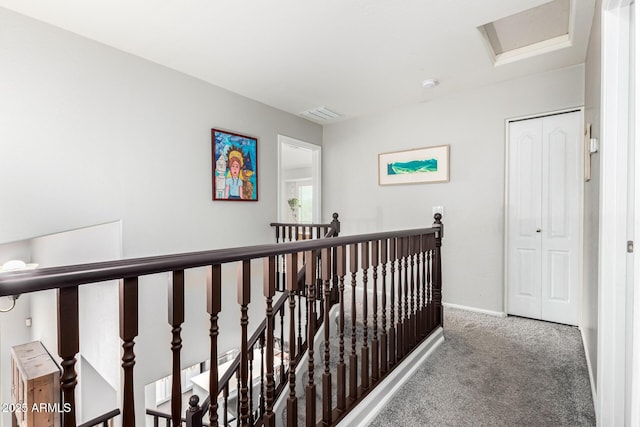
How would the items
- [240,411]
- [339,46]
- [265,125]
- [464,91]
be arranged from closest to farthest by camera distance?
1. [240,411]
2. [339,46]
3. [464,91]
4. [265,125]

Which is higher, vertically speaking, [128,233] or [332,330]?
[128,233]

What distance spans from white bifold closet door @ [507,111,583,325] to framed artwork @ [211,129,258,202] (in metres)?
2.86

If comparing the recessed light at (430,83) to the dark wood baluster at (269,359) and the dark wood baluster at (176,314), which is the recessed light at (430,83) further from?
the dark wood baluster at (176,314)

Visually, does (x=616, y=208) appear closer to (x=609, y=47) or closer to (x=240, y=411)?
(x=609, y=47)

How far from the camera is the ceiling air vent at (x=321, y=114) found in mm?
4086

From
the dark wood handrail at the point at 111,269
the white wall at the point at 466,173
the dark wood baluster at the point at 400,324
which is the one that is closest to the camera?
the dark wood handrail at the point at 111,269

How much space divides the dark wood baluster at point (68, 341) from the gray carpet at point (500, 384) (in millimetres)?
1454

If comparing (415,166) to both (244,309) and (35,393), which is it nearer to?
(244,309)

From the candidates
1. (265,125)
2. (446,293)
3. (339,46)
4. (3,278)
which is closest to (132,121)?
(265,125)

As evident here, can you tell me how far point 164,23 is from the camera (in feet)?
7.45

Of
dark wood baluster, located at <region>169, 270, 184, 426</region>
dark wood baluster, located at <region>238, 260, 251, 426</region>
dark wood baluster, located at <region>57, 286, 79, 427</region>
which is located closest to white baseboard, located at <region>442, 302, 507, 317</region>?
dark wood baluster, located at <region>238, 260, 251, 426</region>

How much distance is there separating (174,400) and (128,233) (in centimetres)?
217

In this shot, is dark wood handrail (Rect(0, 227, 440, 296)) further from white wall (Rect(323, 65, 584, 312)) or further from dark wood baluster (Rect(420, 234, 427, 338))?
white wall (Rect(323, 65, 584, 312))

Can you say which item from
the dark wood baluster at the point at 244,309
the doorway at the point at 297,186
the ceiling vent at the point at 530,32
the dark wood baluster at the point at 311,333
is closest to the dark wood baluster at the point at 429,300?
the dark wood baluster at the point at 311,333
